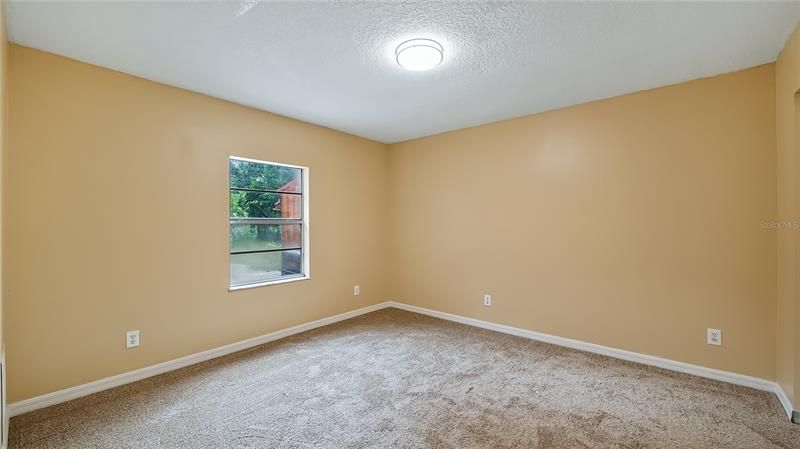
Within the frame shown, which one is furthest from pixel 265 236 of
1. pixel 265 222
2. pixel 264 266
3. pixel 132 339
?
pixel 132 339

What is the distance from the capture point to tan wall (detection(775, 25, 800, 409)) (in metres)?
2.15

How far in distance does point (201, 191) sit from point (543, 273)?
3496mm

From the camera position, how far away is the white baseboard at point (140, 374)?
231cm

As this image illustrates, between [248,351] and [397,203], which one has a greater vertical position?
[397,203]

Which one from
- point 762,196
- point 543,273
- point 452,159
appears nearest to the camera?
point 762,196

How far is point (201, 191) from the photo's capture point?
10.4 feet

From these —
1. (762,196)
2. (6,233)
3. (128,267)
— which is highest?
(762,196)

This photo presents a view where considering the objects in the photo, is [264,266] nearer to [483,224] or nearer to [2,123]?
[2,123]

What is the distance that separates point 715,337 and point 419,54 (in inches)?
125

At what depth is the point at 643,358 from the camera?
10.0 ft

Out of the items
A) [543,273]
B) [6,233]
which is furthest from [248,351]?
[543,273]

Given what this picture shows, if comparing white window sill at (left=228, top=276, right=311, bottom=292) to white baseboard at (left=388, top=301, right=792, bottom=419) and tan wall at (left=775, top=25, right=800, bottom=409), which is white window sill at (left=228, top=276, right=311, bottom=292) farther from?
tan wall at (left=775, top=25, right=800, bottom=409)

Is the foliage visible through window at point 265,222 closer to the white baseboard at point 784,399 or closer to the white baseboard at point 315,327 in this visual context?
the white baseboard at point 315,327

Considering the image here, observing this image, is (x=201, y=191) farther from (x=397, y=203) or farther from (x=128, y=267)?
(x=397, y=203)
